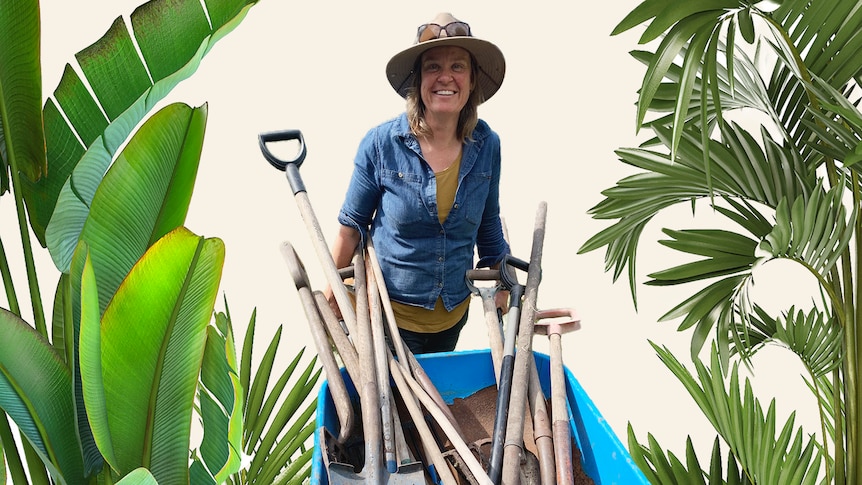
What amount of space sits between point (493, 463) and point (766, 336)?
0.79m

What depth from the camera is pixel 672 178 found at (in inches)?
71.7

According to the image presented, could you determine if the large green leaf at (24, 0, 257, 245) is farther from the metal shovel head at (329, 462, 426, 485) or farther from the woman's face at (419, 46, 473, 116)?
the metal shovel head at (329, 462, 426, 485)

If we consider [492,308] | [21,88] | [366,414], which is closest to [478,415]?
[492,308]

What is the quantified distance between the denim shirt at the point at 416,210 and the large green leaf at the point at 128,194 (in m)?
0.66

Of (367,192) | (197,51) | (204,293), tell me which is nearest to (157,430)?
(204,293)

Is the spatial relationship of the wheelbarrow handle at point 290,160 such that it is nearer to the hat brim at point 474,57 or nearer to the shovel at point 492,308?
the hat brim at point 474,57

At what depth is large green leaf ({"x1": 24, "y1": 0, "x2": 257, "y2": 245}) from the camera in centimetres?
161

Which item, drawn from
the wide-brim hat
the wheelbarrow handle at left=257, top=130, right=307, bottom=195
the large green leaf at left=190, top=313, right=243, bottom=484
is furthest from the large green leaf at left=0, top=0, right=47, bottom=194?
the wide-brim hat

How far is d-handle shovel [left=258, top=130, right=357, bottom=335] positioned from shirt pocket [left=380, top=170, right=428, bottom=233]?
217 millimetres

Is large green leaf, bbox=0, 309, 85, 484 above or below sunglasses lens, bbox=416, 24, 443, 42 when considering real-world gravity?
below

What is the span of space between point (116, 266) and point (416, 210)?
85 cm

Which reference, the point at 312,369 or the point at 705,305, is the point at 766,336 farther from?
the point at 312,369

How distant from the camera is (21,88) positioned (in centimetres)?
158

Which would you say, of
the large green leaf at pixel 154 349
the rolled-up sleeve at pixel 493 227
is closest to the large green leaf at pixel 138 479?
the large green leaf at pixel 154 349
